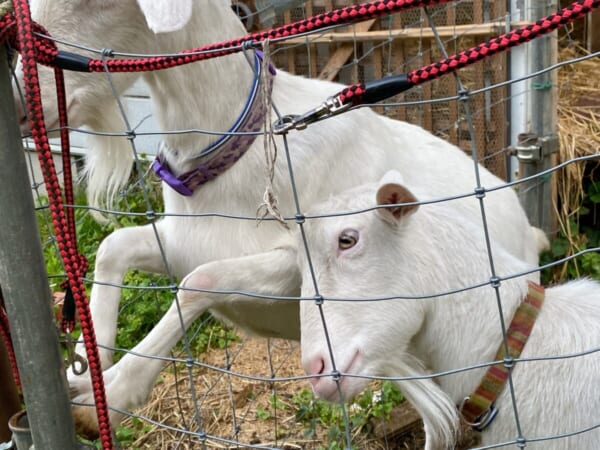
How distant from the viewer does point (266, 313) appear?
2.83 metres

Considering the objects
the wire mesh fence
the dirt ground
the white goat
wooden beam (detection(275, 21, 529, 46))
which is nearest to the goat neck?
the white goat

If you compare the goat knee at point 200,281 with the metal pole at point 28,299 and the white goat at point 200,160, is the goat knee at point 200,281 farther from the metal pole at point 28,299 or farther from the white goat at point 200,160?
the metal pole at point 28,299

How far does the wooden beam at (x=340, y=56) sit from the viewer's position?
19.2 feet

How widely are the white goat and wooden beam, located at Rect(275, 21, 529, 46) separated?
1913 millimetres

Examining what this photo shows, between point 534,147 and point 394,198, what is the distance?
107 inches

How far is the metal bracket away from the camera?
15.7 feet

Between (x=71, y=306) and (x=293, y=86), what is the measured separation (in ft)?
3.87

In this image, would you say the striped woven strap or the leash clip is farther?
the striped woven strap

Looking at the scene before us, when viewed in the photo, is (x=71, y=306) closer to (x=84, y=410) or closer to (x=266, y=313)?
(x=84, y=410)

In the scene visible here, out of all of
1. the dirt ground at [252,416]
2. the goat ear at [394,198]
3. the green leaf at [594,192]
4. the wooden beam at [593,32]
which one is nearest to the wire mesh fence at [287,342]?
the dirt ground at [252,416]

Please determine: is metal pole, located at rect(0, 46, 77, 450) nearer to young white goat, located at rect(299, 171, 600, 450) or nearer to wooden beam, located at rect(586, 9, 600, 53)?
young white goat, located at rect(299, 171, 600, 450)

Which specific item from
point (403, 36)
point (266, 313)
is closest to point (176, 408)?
point (266, 313)

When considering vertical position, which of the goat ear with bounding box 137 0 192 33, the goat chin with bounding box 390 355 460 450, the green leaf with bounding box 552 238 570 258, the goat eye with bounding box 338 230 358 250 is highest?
the goat ear with bounding box 137 0 192 33

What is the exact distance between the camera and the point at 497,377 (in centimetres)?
223
